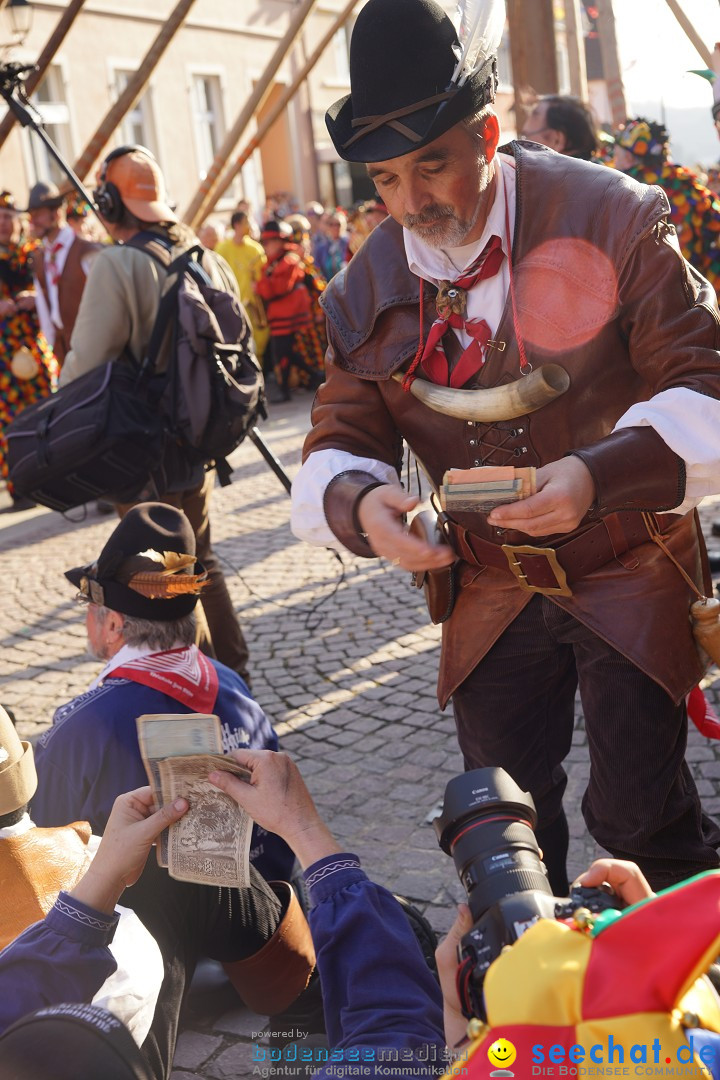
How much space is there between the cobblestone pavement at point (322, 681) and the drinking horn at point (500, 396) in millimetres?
1567

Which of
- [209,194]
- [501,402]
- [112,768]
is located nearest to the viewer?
[501,402]

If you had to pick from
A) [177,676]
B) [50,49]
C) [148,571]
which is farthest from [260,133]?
[177,676]

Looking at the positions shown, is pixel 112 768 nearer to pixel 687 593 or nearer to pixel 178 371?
pixel 687 593

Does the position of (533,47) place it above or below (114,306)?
above

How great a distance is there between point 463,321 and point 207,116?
19605 millimetres

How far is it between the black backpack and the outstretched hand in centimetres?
210

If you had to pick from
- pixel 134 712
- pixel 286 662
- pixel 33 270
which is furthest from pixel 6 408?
pixel 134 712

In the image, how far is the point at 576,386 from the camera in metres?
2.03

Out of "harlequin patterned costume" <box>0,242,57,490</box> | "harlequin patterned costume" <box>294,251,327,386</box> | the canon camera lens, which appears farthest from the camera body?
"harlequin patterned costume" <box>294,251,327,386</box>

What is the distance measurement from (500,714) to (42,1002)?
103cm

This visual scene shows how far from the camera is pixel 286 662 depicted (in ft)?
16.6

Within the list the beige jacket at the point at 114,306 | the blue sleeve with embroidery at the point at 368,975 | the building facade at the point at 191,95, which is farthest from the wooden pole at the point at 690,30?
the building facade at the point at 191,95

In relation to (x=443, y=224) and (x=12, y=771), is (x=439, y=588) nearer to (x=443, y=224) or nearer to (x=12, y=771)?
(x=443, y=224)

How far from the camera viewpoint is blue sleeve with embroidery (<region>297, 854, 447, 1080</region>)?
1490mm
